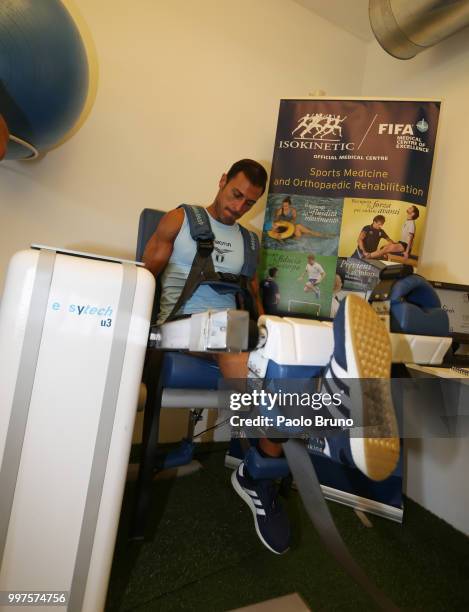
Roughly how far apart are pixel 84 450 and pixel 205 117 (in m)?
1.73

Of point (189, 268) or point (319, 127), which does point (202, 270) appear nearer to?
point (189, 268)

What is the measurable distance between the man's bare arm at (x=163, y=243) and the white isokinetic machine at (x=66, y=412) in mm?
570

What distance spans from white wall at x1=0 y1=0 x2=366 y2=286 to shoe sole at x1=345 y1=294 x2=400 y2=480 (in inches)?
51.7

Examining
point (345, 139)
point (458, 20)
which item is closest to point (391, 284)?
point (345, 139)

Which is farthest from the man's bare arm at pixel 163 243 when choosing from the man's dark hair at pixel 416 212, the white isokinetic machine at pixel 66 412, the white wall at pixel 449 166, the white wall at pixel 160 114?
the white wall at pixel 449 166

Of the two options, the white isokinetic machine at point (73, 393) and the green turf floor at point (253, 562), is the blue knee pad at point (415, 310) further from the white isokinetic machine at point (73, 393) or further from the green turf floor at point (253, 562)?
the green turf floor at point (253, 562)

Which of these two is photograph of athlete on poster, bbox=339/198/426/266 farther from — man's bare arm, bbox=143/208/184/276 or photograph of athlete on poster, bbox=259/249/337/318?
man's bare arm, bbox=143/208/184/276

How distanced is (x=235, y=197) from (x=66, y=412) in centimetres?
99

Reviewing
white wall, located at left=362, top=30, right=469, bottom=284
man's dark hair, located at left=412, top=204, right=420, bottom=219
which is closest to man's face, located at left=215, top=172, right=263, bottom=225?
man's dark hair, located at left=412, top=204, right=420, bottom=219

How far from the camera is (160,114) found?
1737 mm

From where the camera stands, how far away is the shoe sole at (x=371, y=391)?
0.62 m

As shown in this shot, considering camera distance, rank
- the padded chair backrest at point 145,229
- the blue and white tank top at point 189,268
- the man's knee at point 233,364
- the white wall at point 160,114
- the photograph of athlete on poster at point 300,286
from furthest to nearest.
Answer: the photograph of athlete on poster at point 300,286 < the white wall at point 160,114 < the padded chair backrest at point 145,229 < the blue and white tank top at point 189,268 < the man's knee at point 233,364

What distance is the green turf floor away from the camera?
0.94m

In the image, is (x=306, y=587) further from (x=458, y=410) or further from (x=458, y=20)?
(x=458, y=20)
